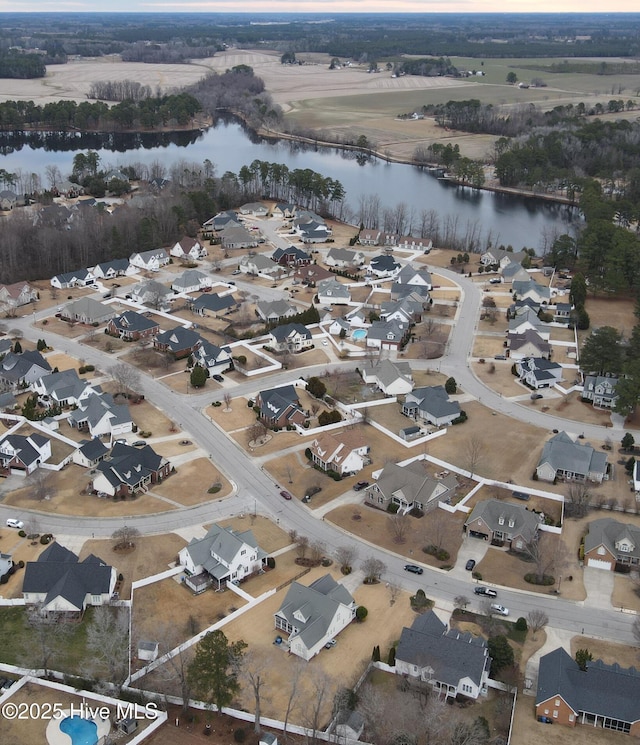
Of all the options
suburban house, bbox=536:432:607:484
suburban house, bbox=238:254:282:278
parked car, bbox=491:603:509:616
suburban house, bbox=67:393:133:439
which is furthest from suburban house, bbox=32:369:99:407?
parked car, bbox=491:603:509:616

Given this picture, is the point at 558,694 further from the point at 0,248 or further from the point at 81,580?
the point at 0,248

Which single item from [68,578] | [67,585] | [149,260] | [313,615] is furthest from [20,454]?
[149,260]

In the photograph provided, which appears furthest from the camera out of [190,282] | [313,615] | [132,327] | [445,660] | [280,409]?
[190,282]

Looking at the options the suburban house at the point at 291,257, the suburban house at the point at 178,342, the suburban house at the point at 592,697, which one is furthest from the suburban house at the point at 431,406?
the suburban house at the point at 291,257

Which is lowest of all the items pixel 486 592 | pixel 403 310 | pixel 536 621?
pixel 486 592

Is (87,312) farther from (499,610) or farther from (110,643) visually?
(499,610)

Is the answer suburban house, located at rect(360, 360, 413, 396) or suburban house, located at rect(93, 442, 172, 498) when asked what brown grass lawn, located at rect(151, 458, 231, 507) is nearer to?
suburban house, located at rect(93, 442, 172, 498)

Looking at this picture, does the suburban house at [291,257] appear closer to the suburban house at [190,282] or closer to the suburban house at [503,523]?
the suburban house at [190,282]
